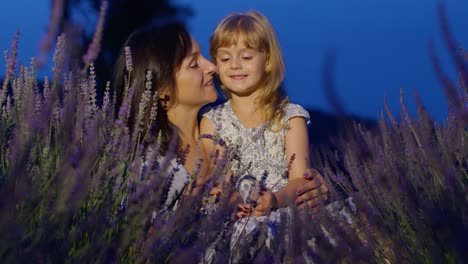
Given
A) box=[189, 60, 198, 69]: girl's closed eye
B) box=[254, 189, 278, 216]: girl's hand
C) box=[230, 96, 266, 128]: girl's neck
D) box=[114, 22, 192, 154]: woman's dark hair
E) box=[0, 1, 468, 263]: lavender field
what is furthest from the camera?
box=[230, 96, 266, 128]: girl's neck

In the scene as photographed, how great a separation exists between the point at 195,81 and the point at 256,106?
44 centimetres

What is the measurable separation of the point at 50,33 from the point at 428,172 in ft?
4.52

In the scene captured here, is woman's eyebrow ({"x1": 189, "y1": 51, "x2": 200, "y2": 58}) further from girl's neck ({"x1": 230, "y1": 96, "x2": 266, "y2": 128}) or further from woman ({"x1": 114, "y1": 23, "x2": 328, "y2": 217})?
girl's neck ({"x1": 230, "y1": 96, "x2": 266, "y2": 128})

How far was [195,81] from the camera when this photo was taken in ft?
11.5

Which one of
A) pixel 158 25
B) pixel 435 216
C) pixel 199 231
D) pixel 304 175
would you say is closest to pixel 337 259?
pixel 435 216

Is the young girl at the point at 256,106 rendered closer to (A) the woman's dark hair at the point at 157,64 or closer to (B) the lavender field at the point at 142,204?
(A) the woman's dark hair at the point at 157,64

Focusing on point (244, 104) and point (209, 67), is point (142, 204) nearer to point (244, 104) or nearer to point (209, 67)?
point (209, 67)

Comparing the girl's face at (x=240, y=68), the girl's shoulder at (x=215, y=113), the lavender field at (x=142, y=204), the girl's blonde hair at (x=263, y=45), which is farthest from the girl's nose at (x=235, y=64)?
the lavender field at (x=142, y=204)

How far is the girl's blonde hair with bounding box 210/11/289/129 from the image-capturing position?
379 centimetres

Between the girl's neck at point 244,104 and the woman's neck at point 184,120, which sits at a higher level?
the girl's neck at point 244,104

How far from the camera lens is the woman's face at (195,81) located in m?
3.48

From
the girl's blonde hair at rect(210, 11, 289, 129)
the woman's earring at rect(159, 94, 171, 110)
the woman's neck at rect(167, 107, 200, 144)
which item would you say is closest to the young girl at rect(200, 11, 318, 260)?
the girl's blonde hair at rect(210, 11, 289, 129)

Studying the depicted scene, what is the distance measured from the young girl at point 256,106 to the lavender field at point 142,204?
3.98 ft

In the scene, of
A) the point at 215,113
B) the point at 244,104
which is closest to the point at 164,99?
the point at 215,113
